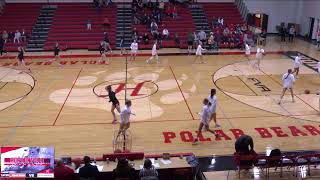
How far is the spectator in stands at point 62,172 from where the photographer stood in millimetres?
9422

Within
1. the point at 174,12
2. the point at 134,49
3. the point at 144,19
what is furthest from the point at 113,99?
the point at 174,12

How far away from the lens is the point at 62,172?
372 inches

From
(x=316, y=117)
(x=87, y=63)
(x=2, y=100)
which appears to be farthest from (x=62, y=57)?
(x=316, y=117)

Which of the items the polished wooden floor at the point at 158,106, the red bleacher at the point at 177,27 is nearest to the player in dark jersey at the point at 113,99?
the polished wooden floor at the point at 158,106

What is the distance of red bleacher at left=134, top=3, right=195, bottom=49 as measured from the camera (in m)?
30.7

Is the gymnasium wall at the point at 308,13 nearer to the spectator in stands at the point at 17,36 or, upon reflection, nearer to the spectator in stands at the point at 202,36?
the spectator in stands at the point at 202,36

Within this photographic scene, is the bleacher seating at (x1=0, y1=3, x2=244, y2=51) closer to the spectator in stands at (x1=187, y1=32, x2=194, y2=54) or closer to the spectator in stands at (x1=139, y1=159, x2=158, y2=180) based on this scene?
the spectator in stands at (x1=187, y1=32, x2=194, y2=54)

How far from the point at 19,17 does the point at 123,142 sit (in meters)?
23.7

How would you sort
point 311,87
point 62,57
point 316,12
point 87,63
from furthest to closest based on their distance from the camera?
point 316,12
point 62,57
point 87,63
point 311,87

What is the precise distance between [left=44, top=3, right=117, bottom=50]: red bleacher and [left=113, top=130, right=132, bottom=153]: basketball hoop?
17.1 meters

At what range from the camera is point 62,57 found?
27281mm

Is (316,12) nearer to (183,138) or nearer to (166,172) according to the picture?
(183,138)

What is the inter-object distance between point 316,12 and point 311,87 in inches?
608

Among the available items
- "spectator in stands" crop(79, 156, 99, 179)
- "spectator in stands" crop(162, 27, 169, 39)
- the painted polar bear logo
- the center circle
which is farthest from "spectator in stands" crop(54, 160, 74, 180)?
"spectator in stands" crop(162, 27, 169, 39)
